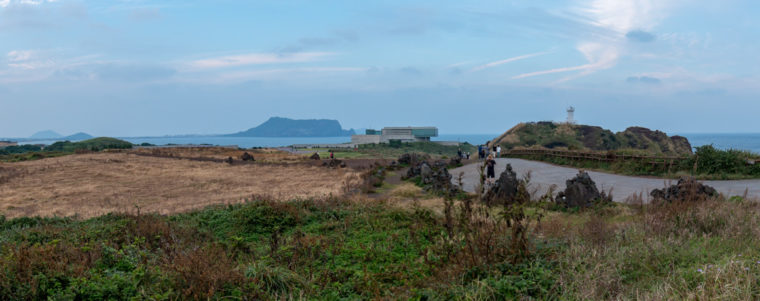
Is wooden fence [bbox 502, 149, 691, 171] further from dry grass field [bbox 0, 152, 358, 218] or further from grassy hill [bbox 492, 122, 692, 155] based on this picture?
grassy hill [bbox 492, 122, 692, 155]

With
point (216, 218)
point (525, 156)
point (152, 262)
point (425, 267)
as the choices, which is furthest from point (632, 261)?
point (525, 156)

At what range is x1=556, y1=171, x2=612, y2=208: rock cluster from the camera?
11734 mm

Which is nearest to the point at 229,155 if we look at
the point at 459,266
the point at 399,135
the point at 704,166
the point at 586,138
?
the point at 704,166

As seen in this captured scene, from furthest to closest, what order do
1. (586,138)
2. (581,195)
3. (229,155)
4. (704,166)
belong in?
(586,138) → (229,155) → (704,166) → (581,195)

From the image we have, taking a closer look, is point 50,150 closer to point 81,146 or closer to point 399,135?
point 81,146

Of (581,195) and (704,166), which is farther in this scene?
(704,166)

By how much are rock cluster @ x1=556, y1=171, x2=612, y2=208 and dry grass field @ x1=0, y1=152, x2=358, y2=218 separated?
8.17 meters

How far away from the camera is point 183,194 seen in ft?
65.5

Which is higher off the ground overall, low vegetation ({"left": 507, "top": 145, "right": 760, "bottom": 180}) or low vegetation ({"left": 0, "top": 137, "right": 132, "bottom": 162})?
low vegetation ({"left": 507, "top": 145, "right": 760, "bottom": 180})

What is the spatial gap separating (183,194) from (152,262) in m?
14.9

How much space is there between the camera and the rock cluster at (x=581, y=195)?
11.7m

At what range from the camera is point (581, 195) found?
11.8 meters

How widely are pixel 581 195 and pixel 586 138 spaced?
359 ft

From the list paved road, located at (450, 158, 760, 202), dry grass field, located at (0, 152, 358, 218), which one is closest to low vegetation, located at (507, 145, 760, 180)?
paved road, located at (450, 158, 760, 202)
